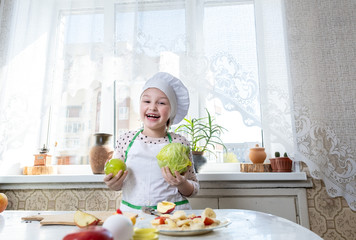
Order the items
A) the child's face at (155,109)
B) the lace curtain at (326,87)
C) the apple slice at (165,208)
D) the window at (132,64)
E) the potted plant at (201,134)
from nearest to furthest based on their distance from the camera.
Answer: the apple slice at (165,208) → the child's face at (155,109) → the lace curtain at (326,87) → the potted plant at (201,134) → the window at (132,64)

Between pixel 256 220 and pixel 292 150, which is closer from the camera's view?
pixel 256 220

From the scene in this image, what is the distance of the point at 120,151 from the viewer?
4.40 feet

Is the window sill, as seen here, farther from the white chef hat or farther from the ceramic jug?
the white chef hat

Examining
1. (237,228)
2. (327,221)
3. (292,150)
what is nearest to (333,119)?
(292,150)

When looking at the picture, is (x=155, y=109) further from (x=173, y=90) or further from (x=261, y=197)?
(x=261, y=197)

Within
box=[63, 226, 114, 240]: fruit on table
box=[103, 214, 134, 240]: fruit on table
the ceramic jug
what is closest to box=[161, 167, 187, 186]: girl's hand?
box=[103, 214, 134, 240]: fruit on table

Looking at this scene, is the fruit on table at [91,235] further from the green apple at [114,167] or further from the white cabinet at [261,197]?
the white cabinet at [261,197]

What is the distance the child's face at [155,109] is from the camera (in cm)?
130

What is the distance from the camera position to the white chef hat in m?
1.34

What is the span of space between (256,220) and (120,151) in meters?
0.78

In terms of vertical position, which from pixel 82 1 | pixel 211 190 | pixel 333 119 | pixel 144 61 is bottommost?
pixel 211 190

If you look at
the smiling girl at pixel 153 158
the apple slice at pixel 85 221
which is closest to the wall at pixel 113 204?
the smiling girl at pixel 153 158

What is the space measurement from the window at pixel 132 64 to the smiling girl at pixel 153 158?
501 millimetres

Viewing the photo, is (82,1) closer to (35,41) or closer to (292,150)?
(35,41)
